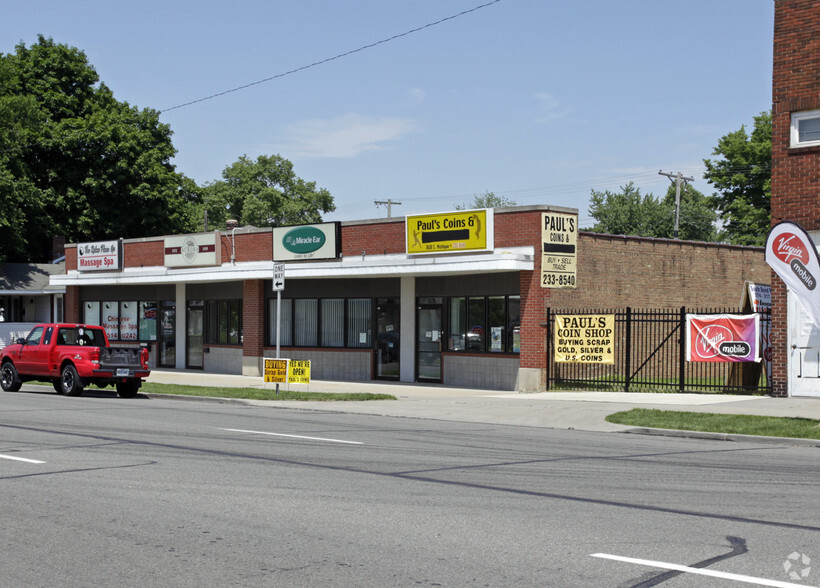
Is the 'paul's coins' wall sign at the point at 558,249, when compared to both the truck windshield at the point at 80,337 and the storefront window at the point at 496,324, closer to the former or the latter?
the storefront window at the point at 496,324

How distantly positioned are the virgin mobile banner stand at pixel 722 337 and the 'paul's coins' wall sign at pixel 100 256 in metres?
22.2

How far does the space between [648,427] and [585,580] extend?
10.3m

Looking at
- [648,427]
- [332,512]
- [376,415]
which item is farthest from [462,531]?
[376,415]

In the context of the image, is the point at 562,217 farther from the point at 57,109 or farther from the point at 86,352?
the point at 57,109

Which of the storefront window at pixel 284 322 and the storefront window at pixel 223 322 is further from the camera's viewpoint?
the storefront window at pixel 223 322

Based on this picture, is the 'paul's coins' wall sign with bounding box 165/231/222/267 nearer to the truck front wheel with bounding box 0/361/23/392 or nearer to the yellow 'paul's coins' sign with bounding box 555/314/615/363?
the truck front wheel with bounding box 0/361/23/392

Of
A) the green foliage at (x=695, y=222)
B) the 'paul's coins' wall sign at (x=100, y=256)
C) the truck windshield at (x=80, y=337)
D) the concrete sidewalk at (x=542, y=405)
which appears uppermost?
the green foliage at (x=695, y=222)

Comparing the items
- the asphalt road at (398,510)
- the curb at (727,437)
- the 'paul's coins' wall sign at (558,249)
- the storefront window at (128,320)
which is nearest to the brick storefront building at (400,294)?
the 'paul's coins' wall sign at (558,249)

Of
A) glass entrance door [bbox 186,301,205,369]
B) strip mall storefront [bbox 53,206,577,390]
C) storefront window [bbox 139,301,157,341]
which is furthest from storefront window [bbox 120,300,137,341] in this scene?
glass entrance door [bbox 186,301,205,369]

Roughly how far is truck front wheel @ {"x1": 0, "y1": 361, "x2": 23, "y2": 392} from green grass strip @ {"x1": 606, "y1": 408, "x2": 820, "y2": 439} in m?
16.3

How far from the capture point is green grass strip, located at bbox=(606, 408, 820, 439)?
48.9ft

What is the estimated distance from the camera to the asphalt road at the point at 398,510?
6426 mm

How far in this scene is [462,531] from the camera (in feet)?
25.1

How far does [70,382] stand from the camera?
2377 centimetres
